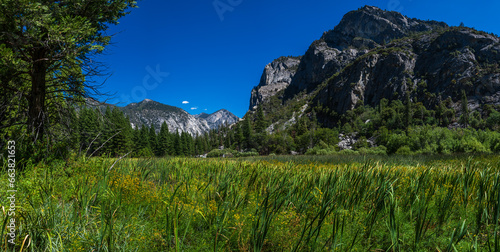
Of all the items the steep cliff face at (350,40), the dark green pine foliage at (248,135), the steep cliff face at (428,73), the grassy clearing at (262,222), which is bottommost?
the grassy clearing at (262,222)

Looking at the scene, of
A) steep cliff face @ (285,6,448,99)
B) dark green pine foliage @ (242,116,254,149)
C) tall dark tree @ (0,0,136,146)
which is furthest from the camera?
steep cliff face @ (285,6,448,99)

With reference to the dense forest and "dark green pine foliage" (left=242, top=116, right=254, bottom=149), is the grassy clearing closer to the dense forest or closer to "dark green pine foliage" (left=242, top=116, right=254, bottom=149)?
the dense forest

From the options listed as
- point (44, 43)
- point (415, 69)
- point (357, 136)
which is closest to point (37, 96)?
point (44, 43)

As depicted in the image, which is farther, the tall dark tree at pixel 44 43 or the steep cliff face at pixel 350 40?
the steep cliff face at pixel 350 40

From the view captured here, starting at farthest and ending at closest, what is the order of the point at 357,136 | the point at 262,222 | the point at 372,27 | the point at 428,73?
the point at 372,27, the point at 428,73, the point at 357,136, the point at 262,222

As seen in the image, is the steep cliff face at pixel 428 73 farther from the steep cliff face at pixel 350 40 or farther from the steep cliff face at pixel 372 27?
the steep cliff face at pixel 372 27

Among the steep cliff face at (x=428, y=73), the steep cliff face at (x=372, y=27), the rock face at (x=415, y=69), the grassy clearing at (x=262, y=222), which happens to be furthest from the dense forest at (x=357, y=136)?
the steep cliff face at (x=372, y=27)

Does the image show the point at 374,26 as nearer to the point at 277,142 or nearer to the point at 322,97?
the point at 322,97

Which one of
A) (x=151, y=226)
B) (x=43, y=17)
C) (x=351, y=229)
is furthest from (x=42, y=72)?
(x=351, y=229)

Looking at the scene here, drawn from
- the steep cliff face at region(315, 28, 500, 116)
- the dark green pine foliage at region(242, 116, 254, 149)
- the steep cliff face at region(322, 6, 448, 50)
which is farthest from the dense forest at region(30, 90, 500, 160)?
the steep cliff face at region(322, 6, 448, 50)

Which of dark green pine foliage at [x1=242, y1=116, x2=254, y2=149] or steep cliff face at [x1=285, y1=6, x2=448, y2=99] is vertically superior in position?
steep cliff face at [x1=285, y1=6, x2=448, y2=99]

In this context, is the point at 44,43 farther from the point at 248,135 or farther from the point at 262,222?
the point at 248,135

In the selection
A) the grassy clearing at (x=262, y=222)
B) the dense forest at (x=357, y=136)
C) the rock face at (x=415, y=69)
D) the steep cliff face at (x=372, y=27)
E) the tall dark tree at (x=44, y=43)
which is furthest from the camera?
the steep cliff face at (x=372, y=27)

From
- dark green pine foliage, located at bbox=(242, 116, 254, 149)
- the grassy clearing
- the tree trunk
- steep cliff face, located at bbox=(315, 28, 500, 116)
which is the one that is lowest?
the grassy clearing
